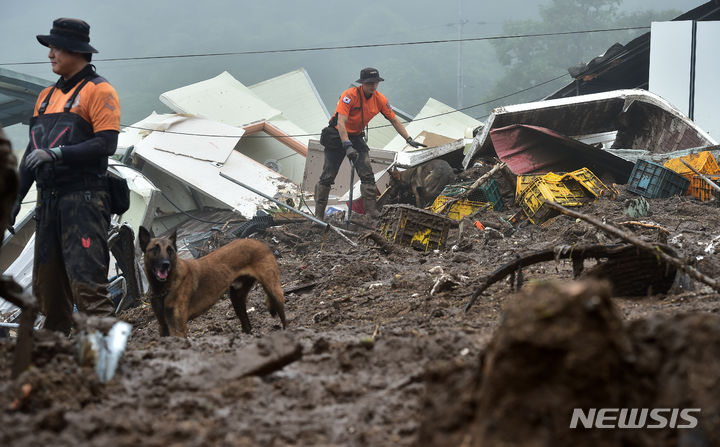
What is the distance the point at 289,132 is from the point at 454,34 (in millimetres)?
83315

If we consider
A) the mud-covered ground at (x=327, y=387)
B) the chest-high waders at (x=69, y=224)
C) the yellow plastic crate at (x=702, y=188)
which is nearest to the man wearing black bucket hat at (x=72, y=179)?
the chest-high waders at (x=69, y=224)

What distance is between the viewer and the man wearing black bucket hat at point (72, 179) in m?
4.52

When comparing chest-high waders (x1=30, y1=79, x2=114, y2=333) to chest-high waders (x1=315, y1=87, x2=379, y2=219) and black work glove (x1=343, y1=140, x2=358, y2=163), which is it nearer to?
black work glove (x1=343, y1=140, x2=358, y2=163)

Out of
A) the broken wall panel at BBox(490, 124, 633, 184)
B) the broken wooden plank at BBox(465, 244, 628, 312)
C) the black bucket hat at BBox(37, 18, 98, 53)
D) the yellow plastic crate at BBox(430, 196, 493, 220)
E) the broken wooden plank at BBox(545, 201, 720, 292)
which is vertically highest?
the black bucket hat at BBox(37, 18, 98, 53)

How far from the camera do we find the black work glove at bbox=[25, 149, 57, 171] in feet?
14.0

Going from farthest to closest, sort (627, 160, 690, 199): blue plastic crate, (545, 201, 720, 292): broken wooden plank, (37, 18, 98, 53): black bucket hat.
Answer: (627, 160, 690, 199): blue plastic crate
(37, 18, 98, 53): black bucket hat
(545, 201, 720, 292): broken wooden plank

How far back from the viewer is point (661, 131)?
43.3ft

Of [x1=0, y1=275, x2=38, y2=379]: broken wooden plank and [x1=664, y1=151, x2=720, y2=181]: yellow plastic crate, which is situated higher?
[x1=0, y1=275, x2=38, y2=379]: broken wooden plank

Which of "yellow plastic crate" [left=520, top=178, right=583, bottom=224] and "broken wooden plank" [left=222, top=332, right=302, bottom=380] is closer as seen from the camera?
"broken wooden plank" [left=222, top=332, right=302, bottom=380]

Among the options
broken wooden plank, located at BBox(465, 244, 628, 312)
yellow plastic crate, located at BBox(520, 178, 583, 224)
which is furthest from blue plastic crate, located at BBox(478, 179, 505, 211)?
broken wooden plank, located at BBox(465, 244, 628, 312)

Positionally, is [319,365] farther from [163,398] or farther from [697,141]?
[697,141]

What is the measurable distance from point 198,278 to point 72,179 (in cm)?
120

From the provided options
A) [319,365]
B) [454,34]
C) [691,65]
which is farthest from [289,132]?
[454,34]

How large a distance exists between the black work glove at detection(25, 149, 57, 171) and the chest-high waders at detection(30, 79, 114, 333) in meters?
0.11
